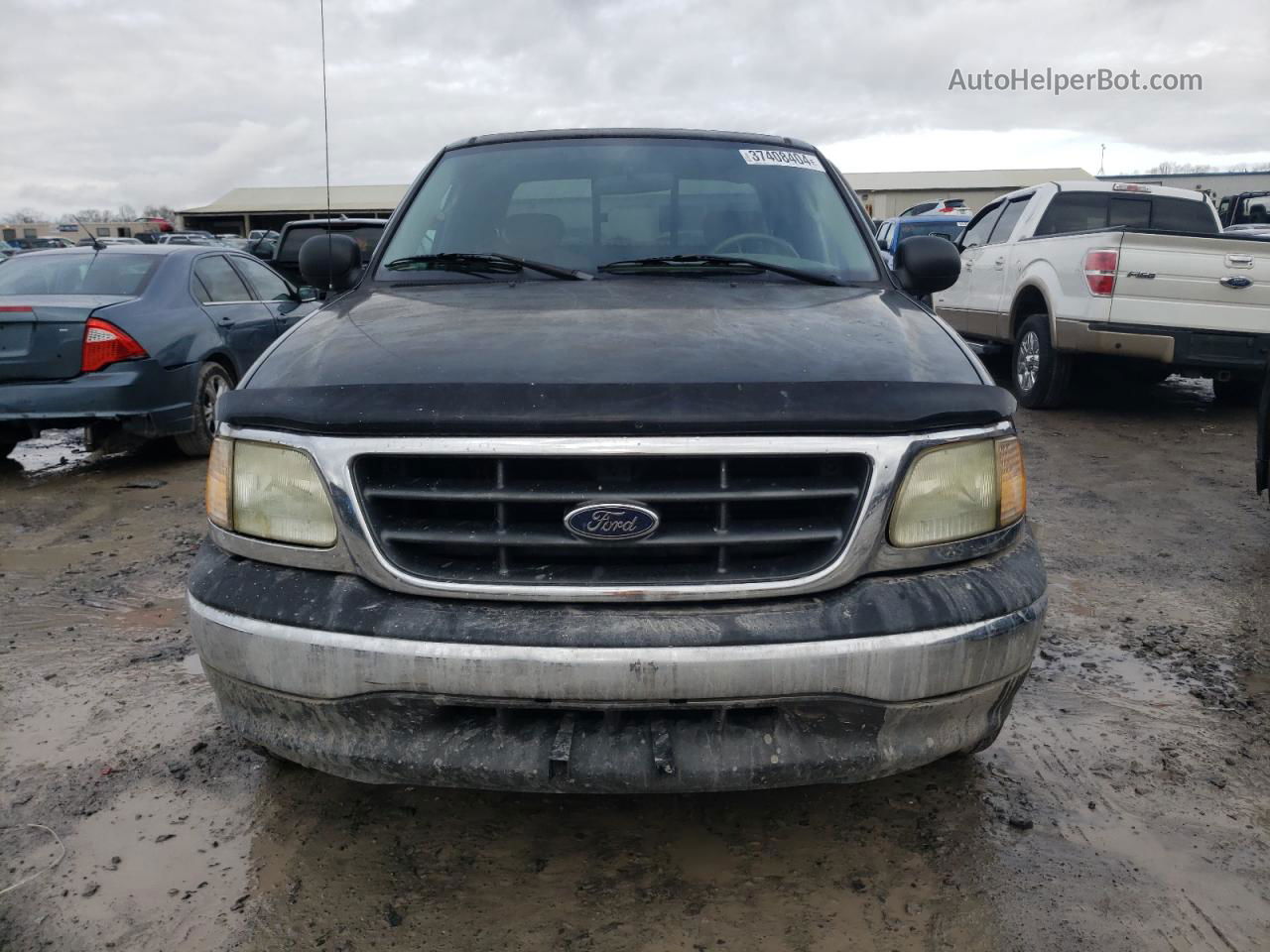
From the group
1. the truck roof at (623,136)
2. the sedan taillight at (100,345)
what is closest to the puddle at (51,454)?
the sedan taillight at (100,345)

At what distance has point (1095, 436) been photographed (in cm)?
768

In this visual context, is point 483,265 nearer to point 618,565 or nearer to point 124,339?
point 618,565

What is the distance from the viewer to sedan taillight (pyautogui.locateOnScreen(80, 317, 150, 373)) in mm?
6266

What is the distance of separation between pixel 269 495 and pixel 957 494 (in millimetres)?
1520

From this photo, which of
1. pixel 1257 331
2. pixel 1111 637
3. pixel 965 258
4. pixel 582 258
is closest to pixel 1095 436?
pixel 1257 331

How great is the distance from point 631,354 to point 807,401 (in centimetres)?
43

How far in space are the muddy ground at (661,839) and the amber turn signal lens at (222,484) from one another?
84cm

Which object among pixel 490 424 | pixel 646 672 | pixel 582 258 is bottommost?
pixel 646 672

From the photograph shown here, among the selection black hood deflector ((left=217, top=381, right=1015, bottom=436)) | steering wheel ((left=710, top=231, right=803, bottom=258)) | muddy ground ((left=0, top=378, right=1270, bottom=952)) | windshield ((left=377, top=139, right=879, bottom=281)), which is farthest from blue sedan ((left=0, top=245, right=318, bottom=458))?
black hood deflector ((left=217, top=381, right=1015, bottom=436))

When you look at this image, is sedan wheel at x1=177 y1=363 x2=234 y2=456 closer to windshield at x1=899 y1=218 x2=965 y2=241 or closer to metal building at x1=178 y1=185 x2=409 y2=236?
windshield at x1=899 y1=218 x2=965 y2=241

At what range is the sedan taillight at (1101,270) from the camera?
753 centimetres

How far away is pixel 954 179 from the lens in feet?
203

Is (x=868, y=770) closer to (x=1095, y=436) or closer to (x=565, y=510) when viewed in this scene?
(x=565, y=510)

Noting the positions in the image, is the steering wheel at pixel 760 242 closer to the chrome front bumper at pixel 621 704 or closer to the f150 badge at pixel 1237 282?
the chrome front bumper at pixel 621 704
